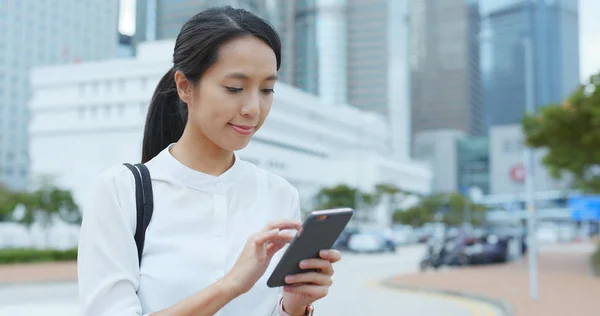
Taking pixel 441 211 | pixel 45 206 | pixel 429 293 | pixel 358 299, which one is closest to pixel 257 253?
pixel 358 299

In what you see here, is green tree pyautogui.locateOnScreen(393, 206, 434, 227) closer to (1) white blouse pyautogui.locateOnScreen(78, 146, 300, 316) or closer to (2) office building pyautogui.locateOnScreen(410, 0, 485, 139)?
(1) white blouse pyautogui.locateOnScreen(78, 146, 300, 316)

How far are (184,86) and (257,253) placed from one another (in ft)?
1.68

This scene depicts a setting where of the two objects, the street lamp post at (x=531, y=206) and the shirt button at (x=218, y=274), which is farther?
the street lamp post at (x=531, y=206)

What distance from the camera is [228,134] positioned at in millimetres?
1680

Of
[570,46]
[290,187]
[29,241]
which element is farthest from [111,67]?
[570,46]

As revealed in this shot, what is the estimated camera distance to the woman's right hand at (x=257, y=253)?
145 centimetres

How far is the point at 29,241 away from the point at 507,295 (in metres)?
30.7

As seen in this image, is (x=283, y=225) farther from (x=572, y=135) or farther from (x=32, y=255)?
(x=32, y=255)

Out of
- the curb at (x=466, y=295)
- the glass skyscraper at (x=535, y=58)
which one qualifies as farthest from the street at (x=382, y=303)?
the glass skyscraper at (x=535, y=58)

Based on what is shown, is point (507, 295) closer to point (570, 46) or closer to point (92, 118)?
point (92, 118)

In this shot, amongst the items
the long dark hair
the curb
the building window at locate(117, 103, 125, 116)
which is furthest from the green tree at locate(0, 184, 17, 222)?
the long dark hair

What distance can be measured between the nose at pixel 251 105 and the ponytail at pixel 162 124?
1.26ft

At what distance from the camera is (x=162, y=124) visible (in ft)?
6.57

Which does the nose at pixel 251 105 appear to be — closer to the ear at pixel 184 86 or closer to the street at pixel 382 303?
the ear at pixel 184 86
